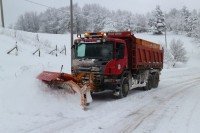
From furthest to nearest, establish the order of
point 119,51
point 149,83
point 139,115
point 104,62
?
1. point 149,83
2. point 119,51
3. point 104,62
4. point 139,115

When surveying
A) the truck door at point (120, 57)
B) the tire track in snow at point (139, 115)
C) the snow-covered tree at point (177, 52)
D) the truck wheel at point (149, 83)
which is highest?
the truck door at point (120, 57)

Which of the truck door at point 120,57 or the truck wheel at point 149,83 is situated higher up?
the truck door at point 120,57

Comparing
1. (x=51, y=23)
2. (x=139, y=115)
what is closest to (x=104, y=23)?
(x=51, y=23)

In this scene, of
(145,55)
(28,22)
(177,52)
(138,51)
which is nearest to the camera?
(138,51)

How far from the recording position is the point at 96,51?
1281cm

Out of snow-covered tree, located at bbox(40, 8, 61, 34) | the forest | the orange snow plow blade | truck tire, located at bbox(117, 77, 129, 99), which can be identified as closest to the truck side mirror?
truck tire, located at bbox(117, 77, 129, 99)

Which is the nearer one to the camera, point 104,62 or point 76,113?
point 76,113

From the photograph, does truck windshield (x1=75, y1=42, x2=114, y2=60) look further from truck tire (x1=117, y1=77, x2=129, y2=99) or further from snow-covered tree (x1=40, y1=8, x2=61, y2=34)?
snow-covered tree (x1=40, y1=8, x2=61, y2=34)

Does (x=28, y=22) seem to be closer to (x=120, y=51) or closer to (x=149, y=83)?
(x=149, y=83)

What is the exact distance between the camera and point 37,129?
7.62 m

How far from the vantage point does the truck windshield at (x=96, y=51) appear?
41.5ft

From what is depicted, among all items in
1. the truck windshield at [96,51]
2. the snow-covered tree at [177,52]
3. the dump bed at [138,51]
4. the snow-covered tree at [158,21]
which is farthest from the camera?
the snow-covered tree at [158,21]

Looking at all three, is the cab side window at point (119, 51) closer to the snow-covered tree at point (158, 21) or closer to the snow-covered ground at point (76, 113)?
the snow-covered ground at point (76, 113)

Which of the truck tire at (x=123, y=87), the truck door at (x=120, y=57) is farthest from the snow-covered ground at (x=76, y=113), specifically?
the truck door at (x=120, y=57)
